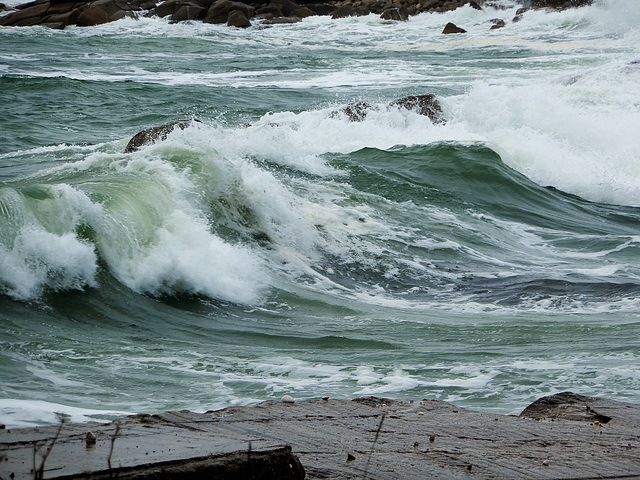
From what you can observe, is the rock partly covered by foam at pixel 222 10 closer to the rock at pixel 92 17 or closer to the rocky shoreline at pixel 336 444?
the rock at pixel 92 17

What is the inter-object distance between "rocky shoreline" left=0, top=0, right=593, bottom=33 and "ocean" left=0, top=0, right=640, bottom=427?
22.0 meters

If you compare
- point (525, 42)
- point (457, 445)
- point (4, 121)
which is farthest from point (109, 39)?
point (457, 445)

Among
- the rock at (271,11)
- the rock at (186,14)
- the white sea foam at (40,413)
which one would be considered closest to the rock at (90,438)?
the white sea foam at (40,413)

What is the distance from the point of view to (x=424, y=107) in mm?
16109

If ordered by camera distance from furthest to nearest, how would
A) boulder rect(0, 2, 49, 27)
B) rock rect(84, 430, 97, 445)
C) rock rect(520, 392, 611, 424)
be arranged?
1. boulder rect(0, 2, 49, 27)
2. rock rect(520, 392, 611, 424)
3. rock rect(84, 430, 97, 445)

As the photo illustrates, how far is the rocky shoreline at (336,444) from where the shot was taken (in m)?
2.55

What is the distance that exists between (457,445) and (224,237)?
564 cm

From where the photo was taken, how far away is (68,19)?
40.2 metres

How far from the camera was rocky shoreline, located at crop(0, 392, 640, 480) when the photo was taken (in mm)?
2551

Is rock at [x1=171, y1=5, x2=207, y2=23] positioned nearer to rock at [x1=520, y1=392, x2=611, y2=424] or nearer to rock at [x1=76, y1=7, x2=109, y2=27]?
rock at [x1=76, y1=7, x2=109, y2=27]

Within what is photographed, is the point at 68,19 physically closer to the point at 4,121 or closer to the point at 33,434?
A: the point at 4,121

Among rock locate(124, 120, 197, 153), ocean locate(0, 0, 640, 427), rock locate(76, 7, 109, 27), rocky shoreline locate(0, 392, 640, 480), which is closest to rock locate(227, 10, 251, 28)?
rock locate(76, 7, 109, 27)

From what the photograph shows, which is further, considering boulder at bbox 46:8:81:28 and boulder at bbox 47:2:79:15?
boulder at bbox 47:2:79:15

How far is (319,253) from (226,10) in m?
34.0
